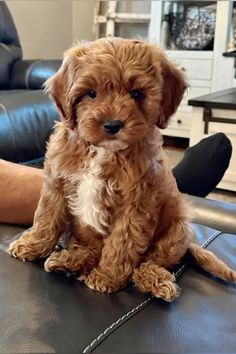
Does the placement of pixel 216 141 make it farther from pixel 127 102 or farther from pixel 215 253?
pixel 127 102

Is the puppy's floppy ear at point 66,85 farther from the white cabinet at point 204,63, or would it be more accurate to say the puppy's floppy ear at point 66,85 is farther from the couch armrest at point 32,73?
the white cabinet at point 204,63

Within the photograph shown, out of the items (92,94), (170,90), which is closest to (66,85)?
(92,94)

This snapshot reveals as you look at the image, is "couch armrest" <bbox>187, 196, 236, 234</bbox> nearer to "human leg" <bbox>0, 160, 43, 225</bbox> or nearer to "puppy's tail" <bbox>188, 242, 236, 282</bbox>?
"puppy's tail" <bbox>188, 242, 236, 282</bbox>

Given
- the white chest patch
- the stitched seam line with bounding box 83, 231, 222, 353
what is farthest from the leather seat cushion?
the white chest patch

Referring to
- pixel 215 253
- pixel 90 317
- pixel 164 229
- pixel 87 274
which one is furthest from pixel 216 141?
pixel 90 317

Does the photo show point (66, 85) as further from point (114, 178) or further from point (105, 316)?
point (105, 316)

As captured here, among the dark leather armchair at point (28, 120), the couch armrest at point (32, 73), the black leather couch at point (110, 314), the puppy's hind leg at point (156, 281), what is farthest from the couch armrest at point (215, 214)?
the couch armrest at point (32, 73)
